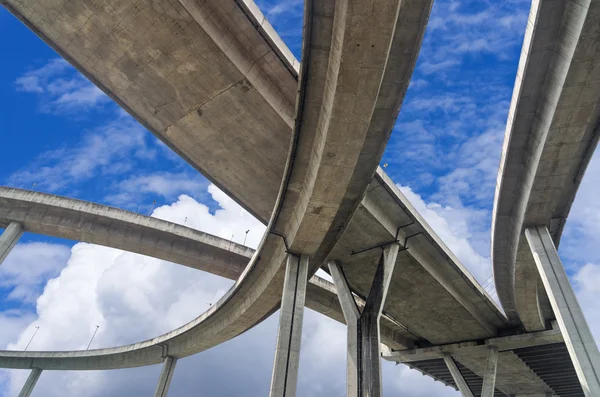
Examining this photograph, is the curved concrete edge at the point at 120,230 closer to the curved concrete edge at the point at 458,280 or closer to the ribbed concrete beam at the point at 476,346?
the curved concrete edge at the point at 458,280

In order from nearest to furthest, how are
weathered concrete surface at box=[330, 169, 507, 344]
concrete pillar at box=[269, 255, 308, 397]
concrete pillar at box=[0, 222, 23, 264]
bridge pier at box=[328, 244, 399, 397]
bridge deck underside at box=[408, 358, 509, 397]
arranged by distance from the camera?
concrete pillar at box=[269, 255, 308, 397], bridge pier at box=[328, 244, 399, 397], weathered concrete surface at box=[330, 169, 507, 344], concrete pillar at box=[0, 222, 23, 264], bridge deck underside at box=[408, 358, 509, 397]

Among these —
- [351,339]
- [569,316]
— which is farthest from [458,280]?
[351,339]

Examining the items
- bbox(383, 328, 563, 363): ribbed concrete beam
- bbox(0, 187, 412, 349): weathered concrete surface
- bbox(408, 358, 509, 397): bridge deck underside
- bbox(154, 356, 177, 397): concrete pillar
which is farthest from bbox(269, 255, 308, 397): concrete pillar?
bbox(408, 358, 509, 397): bridge deck underside

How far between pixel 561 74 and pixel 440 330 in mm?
23782

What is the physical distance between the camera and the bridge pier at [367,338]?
55.2ft

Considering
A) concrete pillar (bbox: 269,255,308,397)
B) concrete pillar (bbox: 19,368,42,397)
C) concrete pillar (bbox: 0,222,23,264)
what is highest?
concrete pillar (bbox: 0,222,23,264)

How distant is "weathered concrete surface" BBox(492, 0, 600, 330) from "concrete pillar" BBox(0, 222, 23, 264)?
83.9ft

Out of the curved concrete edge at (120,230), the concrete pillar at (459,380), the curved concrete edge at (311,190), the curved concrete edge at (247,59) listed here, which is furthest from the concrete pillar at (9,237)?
the concrete pillar at (459,380)

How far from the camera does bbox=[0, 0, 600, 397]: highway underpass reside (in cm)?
1134

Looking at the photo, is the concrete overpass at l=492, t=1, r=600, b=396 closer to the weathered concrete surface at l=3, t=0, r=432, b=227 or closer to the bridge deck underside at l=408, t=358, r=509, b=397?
the weathered concrete surface at l=3, t=0, r=432, b=227

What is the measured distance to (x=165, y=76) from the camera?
A: 580 inches

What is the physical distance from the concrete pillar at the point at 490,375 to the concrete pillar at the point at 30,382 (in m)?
42.9

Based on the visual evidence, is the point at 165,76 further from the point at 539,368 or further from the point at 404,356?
the point at 539,368

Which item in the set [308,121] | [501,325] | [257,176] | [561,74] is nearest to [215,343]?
[257,176]
